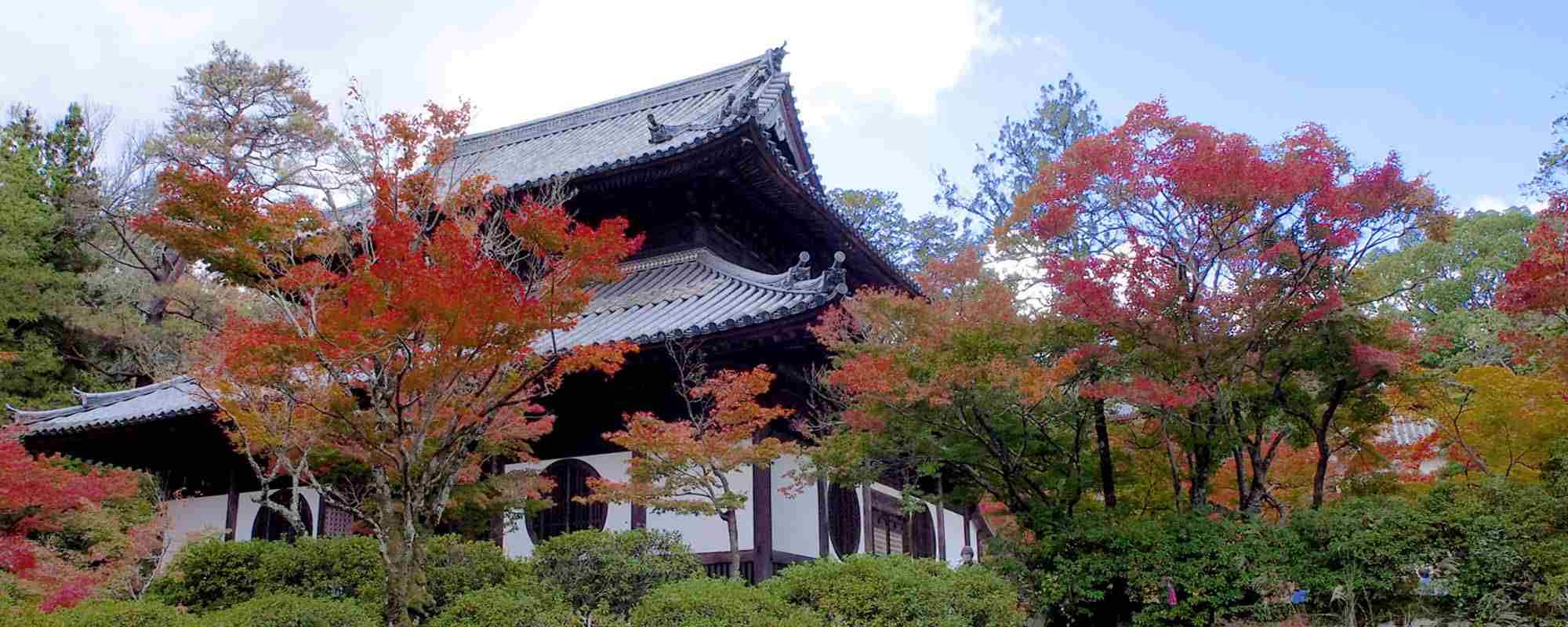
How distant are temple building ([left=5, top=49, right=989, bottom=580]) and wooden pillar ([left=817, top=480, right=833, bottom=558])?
18 mm

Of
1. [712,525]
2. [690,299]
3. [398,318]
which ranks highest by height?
[690,299]

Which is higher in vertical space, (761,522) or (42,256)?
(42,256)

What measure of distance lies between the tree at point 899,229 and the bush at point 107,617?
2615 cm

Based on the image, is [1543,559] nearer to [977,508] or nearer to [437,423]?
[437,423]

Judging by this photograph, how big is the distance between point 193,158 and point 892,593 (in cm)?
2316

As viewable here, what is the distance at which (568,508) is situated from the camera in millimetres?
10953

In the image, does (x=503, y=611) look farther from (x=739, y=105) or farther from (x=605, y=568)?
(x=739, y=105)

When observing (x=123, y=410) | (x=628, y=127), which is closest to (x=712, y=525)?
(x=628, y=127)

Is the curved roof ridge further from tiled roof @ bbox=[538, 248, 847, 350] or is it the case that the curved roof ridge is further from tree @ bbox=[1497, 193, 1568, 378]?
tree @ bbox=[1497, 193, 1568, 378]

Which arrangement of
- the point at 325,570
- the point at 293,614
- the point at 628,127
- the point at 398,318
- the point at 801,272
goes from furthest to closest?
the point at 628,127 → the point at 801,272 → the point at 325,570 → the point at 293,614 → the point at 398,318

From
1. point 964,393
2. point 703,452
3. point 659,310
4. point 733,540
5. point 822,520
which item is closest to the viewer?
point 964,393

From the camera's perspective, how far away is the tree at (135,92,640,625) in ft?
21.7

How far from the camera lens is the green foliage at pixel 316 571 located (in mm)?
8094

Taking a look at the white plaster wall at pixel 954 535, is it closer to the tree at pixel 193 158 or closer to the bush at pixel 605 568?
the bush at pixel 605 568
